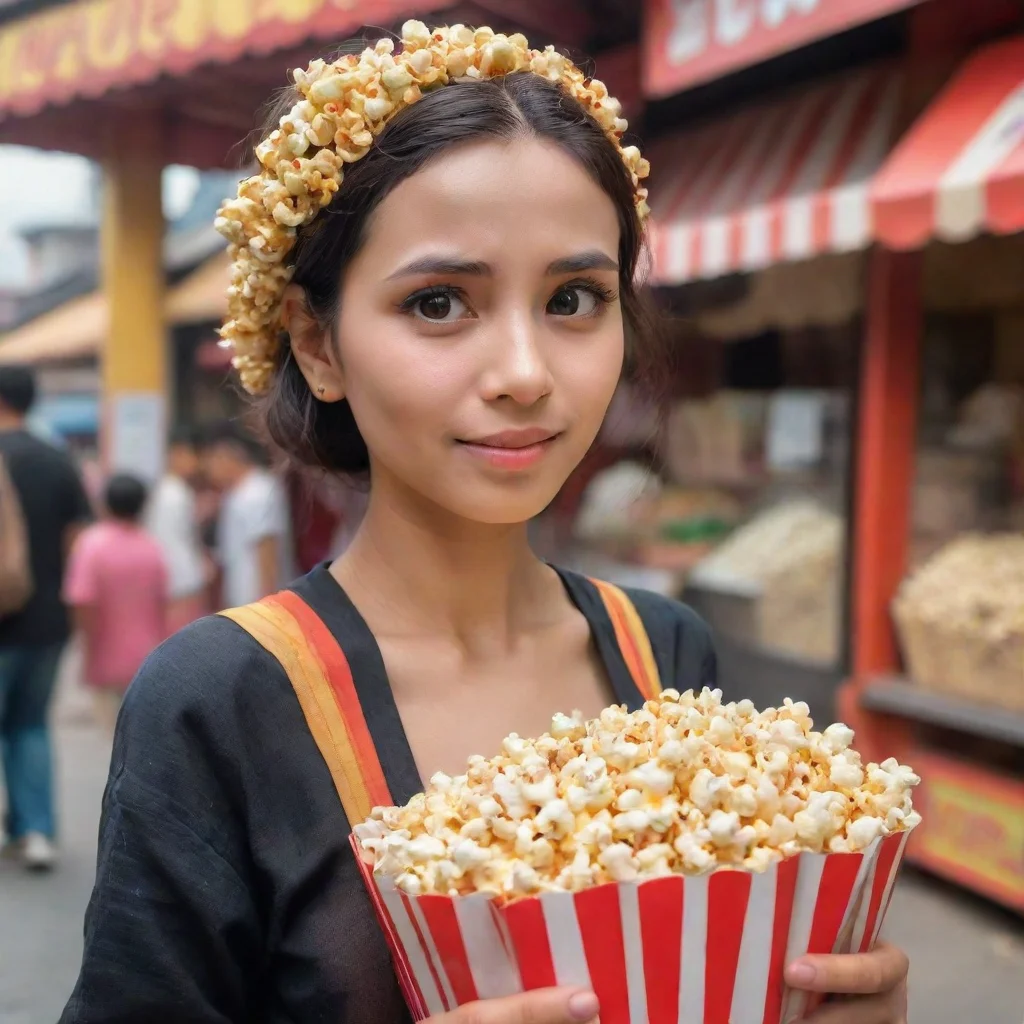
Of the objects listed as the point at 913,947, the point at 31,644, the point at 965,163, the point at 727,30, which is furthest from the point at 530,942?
the point at 31,644

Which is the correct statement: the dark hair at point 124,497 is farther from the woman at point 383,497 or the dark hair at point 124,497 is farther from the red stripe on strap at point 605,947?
the red stripe on strap at point 605,947

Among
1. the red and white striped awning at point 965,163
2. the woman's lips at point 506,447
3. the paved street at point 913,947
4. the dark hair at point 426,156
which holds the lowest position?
the paved street at point 913,947

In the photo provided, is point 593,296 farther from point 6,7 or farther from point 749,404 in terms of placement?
point 6,7

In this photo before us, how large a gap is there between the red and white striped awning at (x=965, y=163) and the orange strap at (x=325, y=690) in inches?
105

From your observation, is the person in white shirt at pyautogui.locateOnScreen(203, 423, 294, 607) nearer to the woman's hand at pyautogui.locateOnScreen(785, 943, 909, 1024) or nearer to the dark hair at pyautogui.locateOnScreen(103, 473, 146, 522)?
the dark hair at pyautogui.locateOnScreen(103, 473, 146, 522)

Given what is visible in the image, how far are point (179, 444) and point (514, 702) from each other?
6404mm

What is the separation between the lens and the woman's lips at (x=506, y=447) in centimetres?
120

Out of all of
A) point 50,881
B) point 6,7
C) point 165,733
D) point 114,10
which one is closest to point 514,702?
point 165,733

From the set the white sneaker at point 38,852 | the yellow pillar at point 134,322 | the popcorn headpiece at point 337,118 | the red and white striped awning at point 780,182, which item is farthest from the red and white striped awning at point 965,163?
the yellow pillar at point 134,322

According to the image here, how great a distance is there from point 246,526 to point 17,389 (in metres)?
1.75

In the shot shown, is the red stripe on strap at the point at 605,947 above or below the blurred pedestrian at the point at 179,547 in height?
above

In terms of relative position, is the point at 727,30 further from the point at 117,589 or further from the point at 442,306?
the point at 117,589

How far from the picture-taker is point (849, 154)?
4320 mm

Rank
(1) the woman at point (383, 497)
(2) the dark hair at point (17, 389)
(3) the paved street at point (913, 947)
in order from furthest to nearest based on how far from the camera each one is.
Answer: (2) the dark hair at point (17, 389), (3) the paved street at point (913, 947), (1) the woman at point (383, 497)
